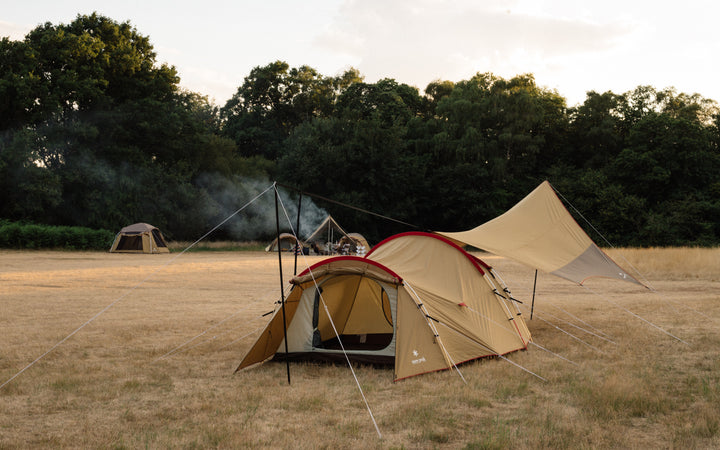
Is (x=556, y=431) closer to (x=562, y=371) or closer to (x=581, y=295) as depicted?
(x=562, y=371)

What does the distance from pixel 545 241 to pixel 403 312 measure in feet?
10.6

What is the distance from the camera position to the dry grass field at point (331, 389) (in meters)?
4.79

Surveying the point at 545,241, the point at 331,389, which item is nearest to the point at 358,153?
the point at 545,241

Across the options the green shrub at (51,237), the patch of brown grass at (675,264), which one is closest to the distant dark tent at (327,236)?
the green shrub at (51,237)

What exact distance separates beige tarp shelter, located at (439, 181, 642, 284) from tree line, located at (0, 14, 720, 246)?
2881 centimetres

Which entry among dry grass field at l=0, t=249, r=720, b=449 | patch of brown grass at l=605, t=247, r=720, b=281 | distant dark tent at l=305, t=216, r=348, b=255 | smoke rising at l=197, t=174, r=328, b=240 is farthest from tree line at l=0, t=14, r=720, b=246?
dry grass field at l=0, t=249, r=720, b=449

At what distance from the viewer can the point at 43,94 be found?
32500 millimetres

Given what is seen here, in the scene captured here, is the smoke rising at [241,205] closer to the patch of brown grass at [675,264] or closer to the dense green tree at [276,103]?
the dense green tree at [276,103]

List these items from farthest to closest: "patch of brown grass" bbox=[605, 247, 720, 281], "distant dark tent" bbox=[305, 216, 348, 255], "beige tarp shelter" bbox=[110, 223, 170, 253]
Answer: "beige tarp shelter" bbox=[110, 223, 170, 253], "distant dark tent" bbox=[305, 216, 348, 255], "patch of brown grass" bbox=[605, 247, 720, 281]

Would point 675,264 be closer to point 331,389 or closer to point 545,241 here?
point 545,241

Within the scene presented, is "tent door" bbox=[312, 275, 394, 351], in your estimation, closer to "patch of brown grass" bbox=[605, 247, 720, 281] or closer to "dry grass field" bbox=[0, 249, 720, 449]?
"dry grass field" bbox=[0, 249, 720, 449]

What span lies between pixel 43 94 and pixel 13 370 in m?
30.4

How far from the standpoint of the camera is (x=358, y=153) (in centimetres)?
4119

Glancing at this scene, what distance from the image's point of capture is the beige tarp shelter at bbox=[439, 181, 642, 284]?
27.3ft
